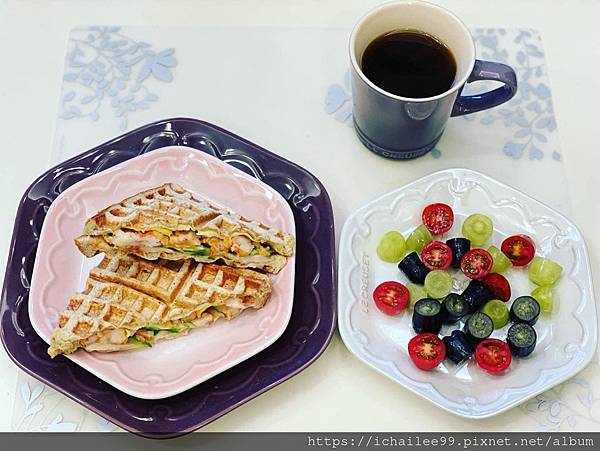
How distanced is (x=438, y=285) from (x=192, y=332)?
0.48 meters

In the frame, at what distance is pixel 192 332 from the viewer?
1369 millimetres

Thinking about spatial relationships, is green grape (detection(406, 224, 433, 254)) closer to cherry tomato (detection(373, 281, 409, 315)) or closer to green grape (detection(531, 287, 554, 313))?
cherry tomato (detection(373, 281, 409, 315))

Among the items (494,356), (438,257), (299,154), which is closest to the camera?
(494,356)

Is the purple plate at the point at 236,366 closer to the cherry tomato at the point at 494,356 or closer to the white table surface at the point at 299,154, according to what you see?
the white table surface at the point at 299,154

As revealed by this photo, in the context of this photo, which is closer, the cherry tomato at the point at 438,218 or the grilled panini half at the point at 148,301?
the grilled panini half at the point at 148,301

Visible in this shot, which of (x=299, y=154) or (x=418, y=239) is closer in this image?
(x=418, y=239)

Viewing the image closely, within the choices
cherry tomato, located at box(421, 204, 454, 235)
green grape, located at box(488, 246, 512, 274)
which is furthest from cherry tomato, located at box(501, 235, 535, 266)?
cherry tomato, located at box(421, 204, 454, 235)

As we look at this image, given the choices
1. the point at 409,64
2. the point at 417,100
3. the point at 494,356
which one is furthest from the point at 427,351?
the point at 409,64

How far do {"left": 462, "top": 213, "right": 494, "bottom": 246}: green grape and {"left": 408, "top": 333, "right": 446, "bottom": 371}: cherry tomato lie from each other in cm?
23

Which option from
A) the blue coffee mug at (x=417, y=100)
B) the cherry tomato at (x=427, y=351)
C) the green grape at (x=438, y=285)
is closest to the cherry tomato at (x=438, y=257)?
the green grape at (x=438, y=285)

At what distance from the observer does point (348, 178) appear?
5.23ft

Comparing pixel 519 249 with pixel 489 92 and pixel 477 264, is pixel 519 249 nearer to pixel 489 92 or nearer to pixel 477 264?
pixel 477 264

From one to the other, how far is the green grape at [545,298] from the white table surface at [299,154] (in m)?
0.19

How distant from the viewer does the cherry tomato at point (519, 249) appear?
142 centimetres
